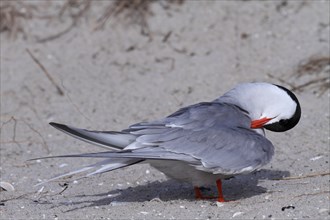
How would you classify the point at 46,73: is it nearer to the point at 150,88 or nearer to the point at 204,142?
the point at 150,88

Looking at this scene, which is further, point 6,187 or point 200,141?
point 6,187

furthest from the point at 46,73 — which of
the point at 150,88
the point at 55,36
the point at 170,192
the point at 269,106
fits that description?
the point at 269,106

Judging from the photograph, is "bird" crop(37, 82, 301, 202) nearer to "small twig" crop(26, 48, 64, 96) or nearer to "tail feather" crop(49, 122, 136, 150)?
"tail feather" crop(49, 122, 136, 150)

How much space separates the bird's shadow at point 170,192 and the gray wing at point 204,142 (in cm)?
37

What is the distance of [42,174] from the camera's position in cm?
526

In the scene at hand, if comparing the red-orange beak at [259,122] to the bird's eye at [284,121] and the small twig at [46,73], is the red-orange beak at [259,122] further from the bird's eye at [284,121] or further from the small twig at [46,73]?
the small twig at [46,73]

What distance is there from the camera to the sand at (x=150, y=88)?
4.69m

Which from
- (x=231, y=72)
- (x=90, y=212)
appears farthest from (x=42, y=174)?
(x=231, y=72)

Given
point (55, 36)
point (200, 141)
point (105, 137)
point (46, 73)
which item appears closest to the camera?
point (105, 137)

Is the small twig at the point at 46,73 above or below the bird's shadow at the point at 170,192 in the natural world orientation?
above

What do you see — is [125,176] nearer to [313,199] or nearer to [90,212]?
[90,212]

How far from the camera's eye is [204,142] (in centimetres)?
434

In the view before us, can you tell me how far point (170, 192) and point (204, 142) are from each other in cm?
59

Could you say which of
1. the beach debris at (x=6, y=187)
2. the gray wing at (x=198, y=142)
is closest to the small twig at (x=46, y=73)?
the beach debris at (x=6, y=187)
